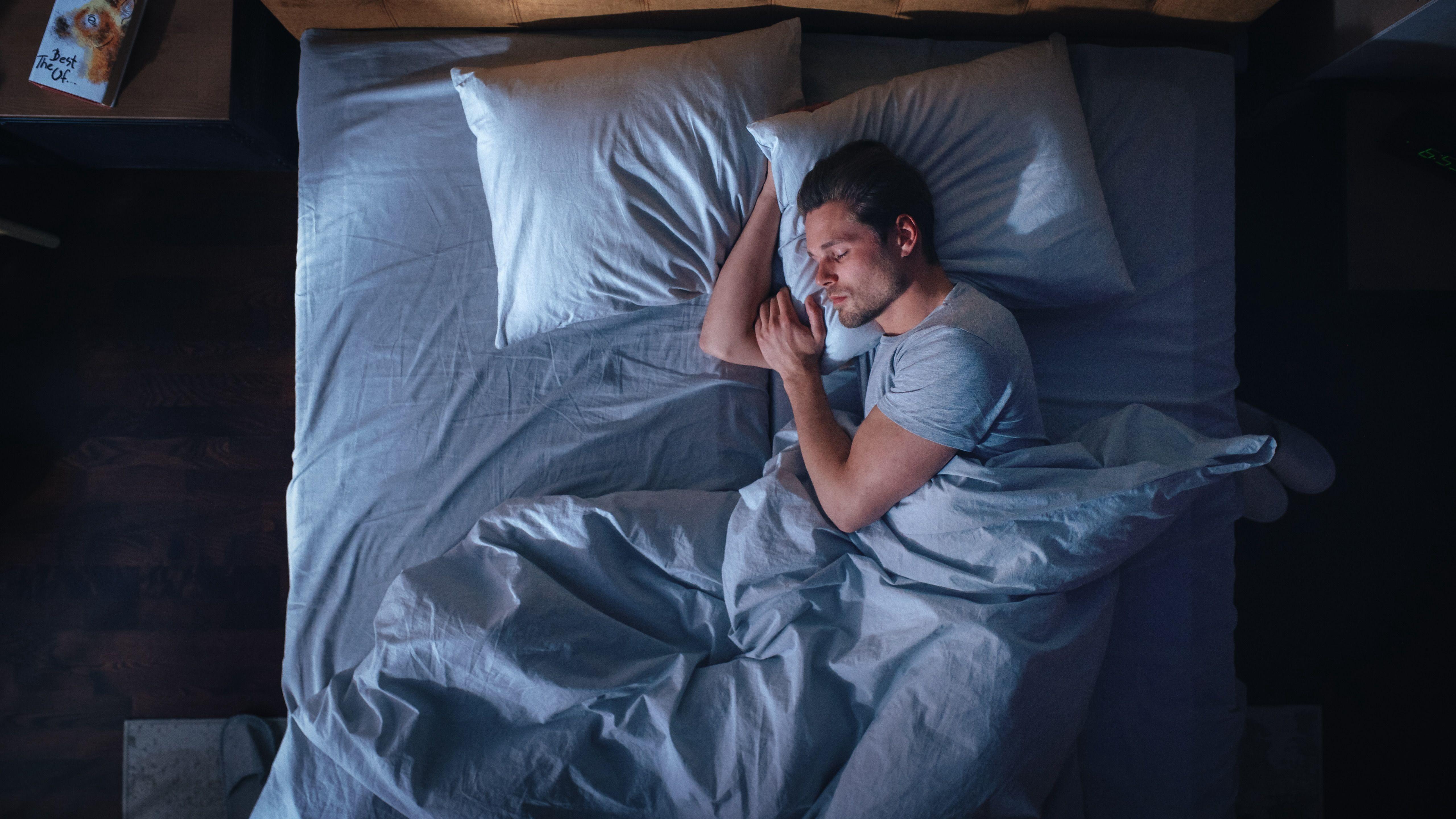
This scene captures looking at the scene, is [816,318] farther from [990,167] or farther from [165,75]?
[165,75]

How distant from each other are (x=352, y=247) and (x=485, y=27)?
21.5 inches

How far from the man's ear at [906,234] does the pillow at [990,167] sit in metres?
0.12

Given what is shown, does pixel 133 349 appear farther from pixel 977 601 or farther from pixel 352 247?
pixel 977 601

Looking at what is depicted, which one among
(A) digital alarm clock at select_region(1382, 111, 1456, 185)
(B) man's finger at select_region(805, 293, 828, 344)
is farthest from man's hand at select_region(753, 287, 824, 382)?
(A) digital alarm clock at select_region(1382, 111, 1456, 185)

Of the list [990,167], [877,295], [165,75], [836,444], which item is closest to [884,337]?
[877,295]

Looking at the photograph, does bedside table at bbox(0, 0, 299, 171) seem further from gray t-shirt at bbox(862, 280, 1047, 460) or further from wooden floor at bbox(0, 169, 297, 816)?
gray t-shirt at bbox(862, 280, 1047, 460)

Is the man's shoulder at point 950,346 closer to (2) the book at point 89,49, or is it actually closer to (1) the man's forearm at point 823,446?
(1) the man's forearm at point 823,446

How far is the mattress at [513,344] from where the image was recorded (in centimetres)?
134

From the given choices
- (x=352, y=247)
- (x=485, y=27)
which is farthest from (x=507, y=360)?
(x=485, y=27)

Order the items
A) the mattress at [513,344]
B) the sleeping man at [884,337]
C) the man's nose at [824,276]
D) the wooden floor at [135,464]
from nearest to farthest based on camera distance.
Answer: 1. the sleeping man at [884,337]
2. the man's nose at [824,276]
3. the mattress at [513,344]
4. the wooden floor at [135,464]

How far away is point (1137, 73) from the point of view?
141 cm

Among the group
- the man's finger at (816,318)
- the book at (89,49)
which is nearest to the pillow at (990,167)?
the man's finger at (816,318)

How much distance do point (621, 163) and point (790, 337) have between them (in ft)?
1.49

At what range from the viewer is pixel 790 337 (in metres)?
1.31
